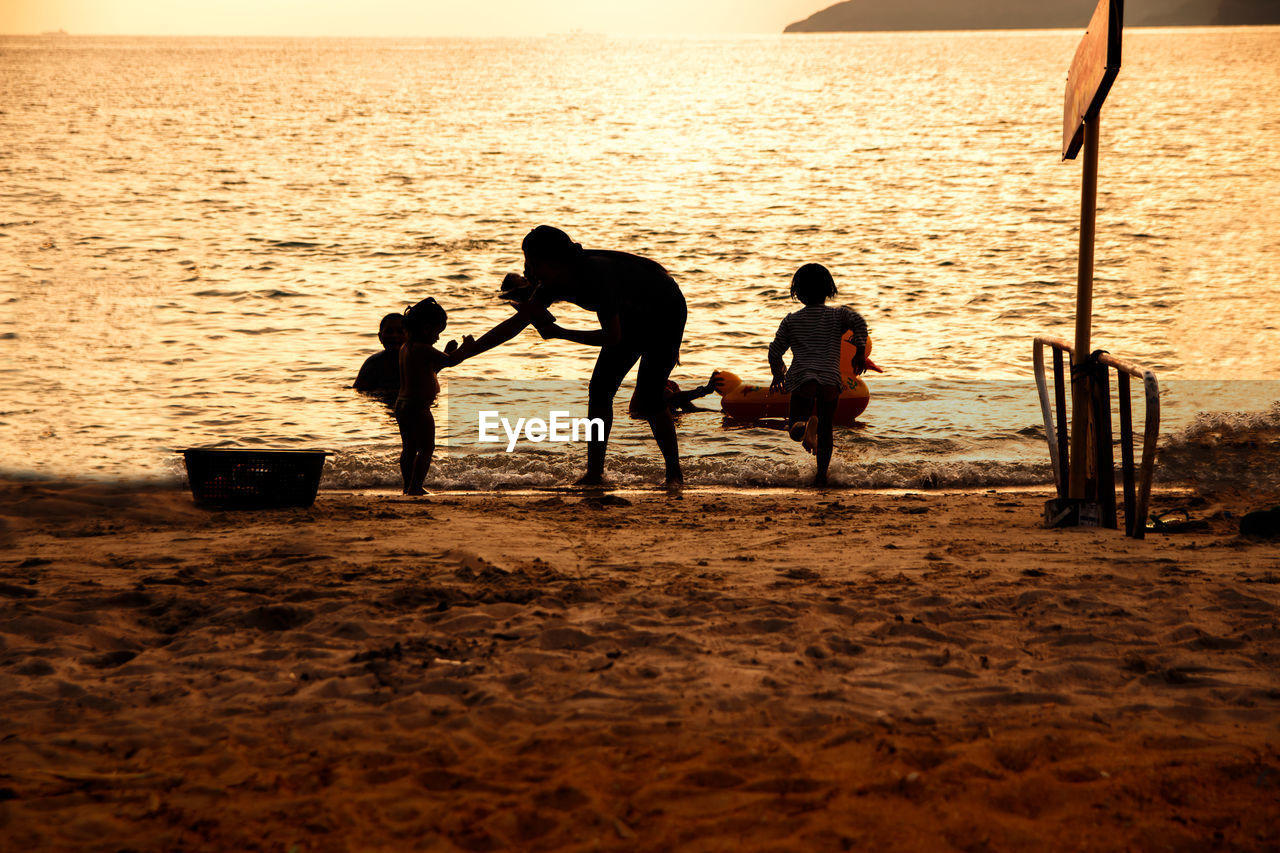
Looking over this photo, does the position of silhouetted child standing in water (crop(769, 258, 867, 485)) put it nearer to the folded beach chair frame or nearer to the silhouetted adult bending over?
the silhouetted adult bending over

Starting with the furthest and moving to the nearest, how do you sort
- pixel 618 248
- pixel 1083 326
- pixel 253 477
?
pixel 618 248 → pixel 253 477 → pixel 1083 326

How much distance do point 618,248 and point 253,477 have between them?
1570cm

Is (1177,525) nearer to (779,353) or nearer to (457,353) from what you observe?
(779,353)

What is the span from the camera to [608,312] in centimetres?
654

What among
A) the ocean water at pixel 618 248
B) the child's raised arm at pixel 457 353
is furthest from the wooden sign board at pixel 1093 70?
the child's raised arm at pixel 457 353

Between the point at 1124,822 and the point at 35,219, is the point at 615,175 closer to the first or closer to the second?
the point at 35,219

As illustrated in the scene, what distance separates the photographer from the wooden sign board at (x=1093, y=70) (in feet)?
14.4

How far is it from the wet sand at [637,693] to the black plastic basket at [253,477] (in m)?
0.72

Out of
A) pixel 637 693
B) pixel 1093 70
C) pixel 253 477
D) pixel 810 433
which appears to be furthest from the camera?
pixel 810 433

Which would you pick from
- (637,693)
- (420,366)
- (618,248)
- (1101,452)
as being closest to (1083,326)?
(1101,452)

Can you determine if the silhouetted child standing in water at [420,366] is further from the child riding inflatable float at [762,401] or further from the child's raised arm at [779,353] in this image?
the child riding inflatable float at [762,401]

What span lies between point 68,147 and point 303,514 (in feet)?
114

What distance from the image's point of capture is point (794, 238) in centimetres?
2252

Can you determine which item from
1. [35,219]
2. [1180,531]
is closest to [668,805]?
[1180,531]
